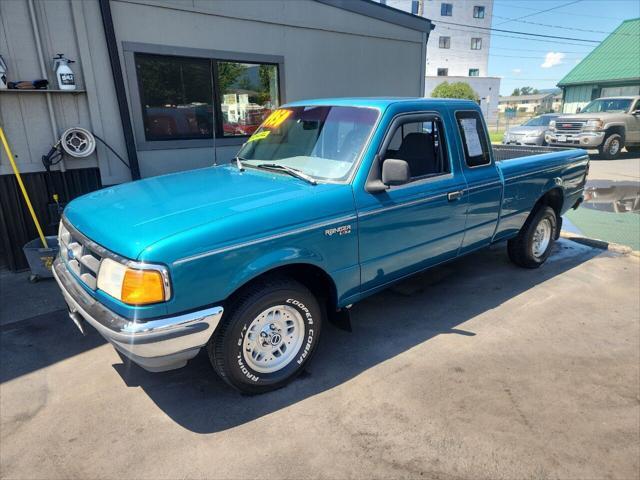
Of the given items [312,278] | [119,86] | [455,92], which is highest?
[455,92]

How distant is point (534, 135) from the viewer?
18453 mm

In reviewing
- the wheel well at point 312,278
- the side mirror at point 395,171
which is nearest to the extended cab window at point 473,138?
the side mirror at point 395,171

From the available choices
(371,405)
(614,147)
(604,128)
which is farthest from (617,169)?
(371,405)

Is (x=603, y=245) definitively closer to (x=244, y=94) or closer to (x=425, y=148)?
(x=425, y=148)

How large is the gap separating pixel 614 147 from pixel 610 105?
210cm

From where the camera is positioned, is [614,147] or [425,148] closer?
[425,148]

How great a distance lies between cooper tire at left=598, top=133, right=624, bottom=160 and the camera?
16.3 m

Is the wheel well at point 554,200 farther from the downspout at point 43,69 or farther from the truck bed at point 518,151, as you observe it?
the downspout at point 43,69

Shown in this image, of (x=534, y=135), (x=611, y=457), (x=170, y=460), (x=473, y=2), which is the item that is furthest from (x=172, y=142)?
(x=473, y=2)

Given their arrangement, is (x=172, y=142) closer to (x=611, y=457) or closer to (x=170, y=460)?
(x=170, y=460)

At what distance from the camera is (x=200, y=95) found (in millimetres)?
6688

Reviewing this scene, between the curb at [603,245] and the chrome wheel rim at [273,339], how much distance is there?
5.20 meters

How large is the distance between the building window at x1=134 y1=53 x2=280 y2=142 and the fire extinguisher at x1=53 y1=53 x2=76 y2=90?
89cm

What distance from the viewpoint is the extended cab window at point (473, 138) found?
4.16m
